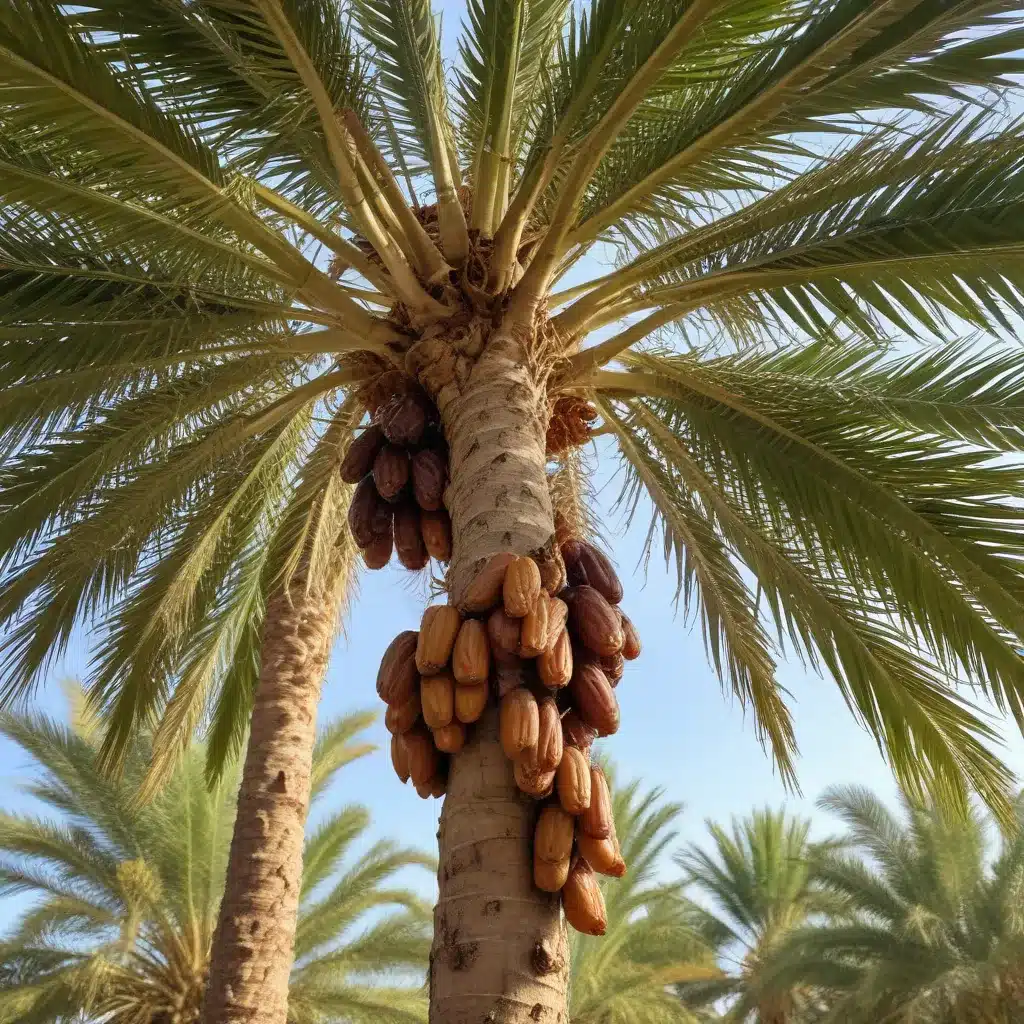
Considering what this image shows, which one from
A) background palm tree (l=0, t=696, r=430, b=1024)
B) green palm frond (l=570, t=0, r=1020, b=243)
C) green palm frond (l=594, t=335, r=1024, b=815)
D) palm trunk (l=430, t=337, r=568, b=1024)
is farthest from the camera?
background palm tree (l=0, t=696, r=430, b=1024)

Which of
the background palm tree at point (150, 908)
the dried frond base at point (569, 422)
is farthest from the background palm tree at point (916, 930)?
the dried frond base at point (569, 422)

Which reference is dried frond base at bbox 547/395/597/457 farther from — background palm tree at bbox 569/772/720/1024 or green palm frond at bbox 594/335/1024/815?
background palm tree at bbox 569/772/720/1024

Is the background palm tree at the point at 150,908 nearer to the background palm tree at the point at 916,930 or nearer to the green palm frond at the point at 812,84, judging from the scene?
the background palm tree at the point at 916,930

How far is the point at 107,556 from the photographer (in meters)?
5.40

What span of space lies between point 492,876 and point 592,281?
324 cm

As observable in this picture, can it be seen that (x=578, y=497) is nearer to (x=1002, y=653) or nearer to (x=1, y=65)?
(x=1002, y=653)

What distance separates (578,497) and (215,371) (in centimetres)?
203

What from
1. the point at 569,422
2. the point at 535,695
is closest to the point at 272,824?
the point at 569,422

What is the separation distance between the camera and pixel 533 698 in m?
3.01

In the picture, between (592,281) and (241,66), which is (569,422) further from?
(241,66)

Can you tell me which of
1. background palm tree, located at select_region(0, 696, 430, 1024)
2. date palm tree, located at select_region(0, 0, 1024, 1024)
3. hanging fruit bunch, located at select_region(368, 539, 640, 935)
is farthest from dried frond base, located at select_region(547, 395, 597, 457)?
background palm tree, located at select_region(0, 696, 430, 1024)

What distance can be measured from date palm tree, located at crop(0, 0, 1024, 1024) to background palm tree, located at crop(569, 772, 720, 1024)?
8773 mm

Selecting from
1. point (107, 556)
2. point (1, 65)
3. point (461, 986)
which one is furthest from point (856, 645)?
point (1, 65)

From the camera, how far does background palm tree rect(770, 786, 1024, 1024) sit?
12.9 metres
